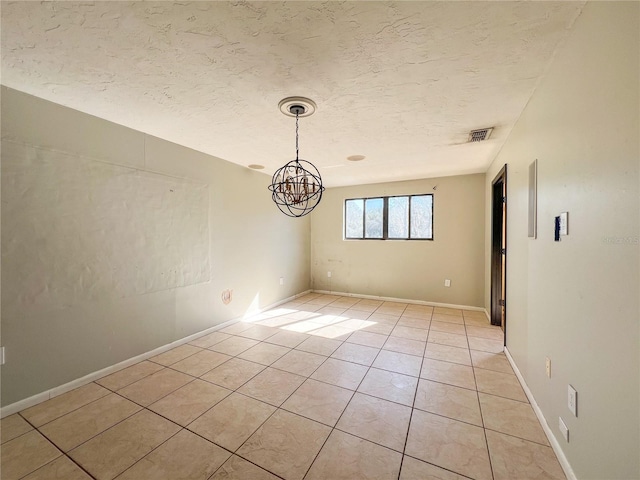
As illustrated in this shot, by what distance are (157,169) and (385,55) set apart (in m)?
2.51

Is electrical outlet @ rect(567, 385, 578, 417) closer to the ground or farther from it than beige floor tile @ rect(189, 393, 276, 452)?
farther from it

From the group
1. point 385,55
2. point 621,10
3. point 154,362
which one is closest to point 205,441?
point 154,362

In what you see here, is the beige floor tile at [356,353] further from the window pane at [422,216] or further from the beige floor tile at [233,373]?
the window pane at [422,216]

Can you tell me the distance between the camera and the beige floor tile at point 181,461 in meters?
1.37

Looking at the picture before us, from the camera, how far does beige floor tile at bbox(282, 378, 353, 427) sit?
5.95ft

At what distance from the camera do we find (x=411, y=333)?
130 inches

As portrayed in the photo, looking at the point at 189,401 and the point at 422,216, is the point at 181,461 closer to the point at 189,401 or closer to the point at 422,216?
the point at 189,401

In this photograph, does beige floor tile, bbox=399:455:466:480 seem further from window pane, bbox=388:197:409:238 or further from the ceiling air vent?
window pane, bbox=388:197:409:238

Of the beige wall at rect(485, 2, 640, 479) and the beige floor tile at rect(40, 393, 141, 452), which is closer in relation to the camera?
the beige wall at rect(485, 2, 640, 479)

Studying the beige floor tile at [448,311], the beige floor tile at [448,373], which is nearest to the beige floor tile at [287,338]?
the beige floor tile at [448,373]

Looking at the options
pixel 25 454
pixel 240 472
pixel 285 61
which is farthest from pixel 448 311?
pixel 25 454

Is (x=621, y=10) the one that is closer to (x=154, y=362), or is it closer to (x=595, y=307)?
(x=595, y=307)

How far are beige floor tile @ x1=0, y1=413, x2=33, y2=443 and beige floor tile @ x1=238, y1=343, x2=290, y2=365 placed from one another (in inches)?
59.6

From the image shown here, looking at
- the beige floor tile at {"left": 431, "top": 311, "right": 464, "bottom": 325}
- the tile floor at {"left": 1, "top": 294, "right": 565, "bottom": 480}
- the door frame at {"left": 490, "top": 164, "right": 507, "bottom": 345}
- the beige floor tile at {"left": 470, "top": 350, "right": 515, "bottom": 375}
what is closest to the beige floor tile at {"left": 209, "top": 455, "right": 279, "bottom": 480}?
the tile floor at {"left": 1, "top": 294, "right": 565, "bottom": 480}
